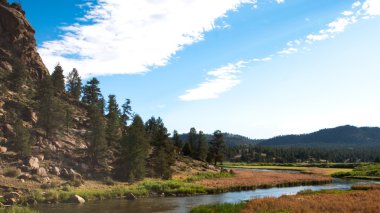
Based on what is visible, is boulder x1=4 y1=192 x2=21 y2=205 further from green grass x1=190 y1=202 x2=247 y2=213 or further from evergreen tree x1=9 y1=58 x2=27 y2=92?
evergreen tree x1=9 y1=58 x2=27 y2=92

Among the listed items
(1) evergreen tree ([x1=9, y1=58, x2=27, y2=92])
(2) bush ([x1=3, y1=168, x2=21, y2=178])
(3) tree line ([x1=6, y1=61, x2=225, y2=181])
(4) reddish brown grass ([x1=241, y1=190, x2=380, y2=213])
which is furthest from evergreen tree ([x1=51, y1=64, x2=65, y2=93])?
(4) reddish brown grass ([x1=241, y1=190, x2=380, y2=213])

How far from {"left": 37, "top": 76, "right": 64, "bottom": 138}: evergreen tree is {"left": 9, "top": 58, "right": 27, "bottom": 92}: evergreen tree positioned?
1176cm

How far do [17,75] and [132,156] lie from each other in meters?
35.6

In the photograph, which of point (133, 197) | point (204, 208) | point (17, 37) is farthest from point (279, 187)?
point (17, 37)

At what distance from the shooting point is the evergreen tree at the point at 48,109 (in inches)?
2901

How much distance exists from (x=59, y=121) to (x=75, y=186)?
2047 cm

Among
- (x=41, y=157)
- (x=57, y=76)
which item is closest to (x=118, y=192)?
(x=41, y=157)

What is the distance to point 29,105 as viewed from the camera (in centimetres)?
8419

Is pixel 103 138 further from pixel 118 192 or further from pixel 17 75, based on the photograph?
pixel 17 75

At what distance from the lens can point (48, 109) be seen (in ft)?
246

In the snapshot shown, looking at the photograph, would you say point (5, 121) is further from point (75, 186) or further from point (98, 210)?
point (98, 210)

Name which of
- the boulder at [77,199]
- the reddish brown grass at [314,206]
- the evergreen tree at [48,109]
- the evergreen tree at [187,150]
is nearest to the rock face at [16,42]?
the evergreen tree at [48,109]

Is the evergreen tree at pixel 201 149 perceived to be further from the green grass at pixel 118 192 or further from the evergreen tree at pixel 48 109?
the evergreen tree at pixel 48 109

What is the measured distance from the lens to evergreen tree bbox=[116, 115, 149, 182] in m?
74.1
